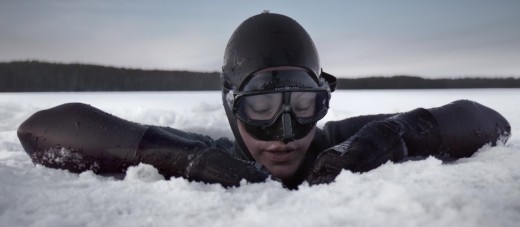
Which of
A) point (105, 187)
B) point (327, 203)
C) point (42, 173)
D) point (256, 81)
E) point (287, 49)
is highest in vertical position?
point (287, 49)

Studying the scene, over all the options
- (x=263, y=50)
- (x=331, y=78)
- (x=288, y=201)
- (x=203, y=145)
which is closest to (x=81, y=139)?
(x=203, y=145)

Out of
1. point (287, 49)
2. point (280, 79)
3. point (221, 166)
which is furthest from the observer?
point (287, 49)

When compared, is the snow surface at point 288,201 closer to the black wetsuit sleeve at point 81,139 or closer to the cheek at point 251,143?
the black wetsuit sleeve at point 81,139

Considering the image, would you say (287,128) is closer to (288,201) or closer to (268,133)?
(268,133)

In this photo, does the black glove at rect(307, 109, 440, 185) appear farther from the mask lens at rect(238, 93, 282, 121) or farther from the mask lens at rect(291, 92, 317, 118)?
the mask lens at rect(238, 93, 282, 121)

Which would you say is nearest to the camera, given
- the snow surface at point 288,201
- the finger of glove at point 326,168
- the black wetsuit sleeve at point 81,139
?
the snow surface at point 288,201

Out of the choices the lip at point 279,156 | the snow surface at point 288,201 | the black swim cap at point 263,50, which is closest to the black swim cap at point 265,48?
the black swim cap at point 263,50

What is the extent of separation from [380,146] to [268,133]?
2.50ft

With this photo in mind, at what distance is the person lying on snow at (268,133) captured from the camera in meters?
1.98

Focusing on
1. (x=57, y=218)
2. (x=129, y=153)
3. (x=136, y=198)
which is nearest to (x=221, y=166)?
(x=136, y=198)

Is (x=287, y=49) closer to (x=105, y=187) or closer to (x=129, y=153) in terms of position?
(x=129, y=153)

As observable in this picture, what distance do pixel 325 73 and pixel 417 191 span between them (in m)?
2.30

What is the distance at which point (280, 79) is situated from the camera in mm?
2537

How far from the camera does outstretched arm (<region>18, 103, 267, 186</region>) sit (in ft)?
6.11
